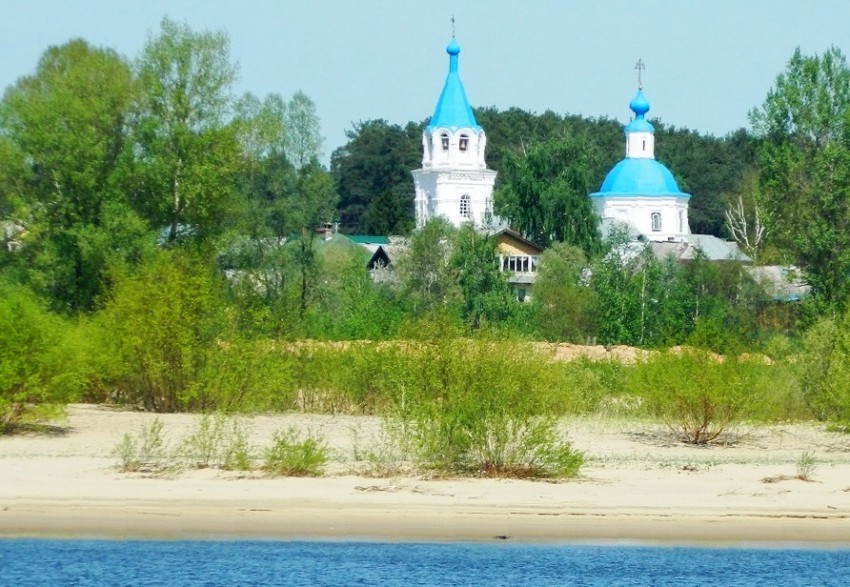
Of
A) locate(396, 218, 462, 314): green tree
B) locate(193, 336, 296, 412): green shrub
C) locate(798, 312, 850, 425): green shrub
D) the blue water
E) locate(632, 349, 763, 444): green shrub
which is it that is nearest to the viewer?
the blue water

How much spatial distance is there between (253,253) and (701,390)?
2783cm

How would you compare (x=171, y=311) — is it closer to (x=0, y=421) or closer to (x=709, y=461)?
(x=0, y=421)

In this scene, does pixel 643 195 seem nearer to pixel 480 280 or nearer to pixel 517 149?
pixel 517 149

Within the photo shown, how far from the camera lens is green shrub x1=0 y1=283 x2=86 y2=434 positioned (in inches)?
907

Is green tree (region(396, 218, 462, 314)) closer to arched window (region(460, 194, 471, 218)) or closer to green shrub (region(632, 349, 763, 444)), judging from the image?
arched window (region(460, 194, 471, 218))

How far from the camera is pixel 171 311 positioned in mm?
27375

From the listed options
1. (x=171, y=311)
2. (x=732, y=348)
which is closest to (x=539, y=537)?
(x=732, y=348)

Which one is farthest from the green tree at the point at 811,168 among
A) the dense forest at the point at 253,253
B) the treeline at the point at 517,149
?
the treeline at the point at 517,149

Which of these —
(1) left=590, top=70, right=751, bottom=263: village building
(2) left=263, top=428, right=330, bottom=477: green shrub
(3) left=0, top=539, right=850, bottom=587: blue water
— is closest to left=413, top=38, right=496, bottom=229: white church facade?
(1) left=590, top=70, right=751, bottom=263: village building

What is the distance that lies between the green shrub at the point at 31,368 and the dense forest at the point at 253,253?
4 cm

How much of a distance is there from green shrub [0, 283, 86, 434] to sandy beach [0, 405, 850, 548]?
3.17 feet

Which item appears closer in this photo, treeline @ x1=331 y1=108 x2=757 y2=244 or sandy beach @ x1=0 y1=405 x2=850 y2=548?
sandy beach @ x1=0 y1=405 x2=850 y2=548

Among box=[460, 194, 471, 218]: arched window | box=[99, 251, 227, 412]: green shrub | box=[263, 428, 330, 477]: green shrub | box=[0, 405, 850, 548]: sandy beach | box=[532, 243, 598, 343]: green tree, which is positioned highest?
box=[460, 194, 471, 218]: arched window

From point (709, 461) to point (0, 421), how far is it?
9953 mm
